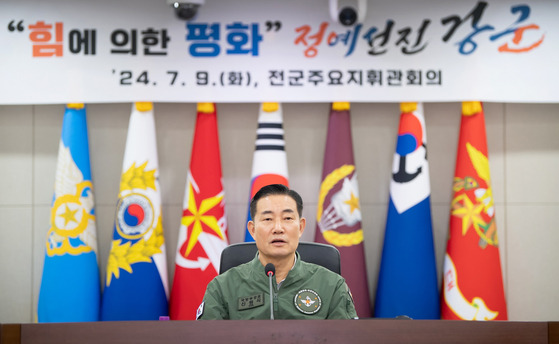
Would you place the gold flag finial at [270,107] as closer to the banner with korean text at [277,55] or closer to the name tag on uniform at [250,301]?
the banner with korean text at [277,55]

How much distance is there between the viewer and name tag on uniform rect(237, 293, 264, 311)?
2.36 meters

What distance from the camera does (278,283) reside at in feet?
8.16

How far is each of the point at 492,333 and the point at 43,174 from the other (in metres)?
3.45

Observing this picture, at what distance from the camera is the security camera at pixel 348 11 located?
4207 millimetres

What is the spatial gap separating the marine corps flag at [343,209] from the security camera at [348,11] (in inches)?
20.6

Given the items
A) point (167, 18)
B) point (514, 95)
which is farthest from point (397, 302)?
point (167, 18)

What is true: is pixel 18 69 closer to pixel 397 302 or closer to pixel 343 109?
pixel 343 109

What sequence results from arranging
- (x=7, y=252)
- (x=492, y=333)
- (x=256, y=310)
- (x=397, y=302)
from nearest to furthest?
(x=492, y=333) < (x=256, y=310) < (x=397, y=302) < (x=7, y=252)

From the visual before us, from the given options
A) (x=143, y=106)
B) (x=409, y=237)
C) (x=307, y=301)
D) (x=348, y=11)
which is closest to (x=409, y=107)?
(x=348, y=11)

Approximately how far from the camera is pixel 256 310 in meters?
2.37

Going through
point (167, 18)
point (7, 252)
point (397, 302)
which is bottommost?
point (397, 302)

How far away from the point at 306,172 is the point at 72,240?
1538 mm

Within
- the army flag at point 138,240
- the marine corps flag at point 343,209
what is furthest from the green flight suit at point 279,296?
the army flag at point 138,240

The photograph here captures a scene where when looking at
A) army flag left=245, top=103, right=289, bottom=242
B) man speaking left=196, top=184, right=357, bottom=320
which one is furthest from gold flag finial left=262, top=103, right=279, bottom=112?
man speaking left=196, top=184, right=357, bottom=320
